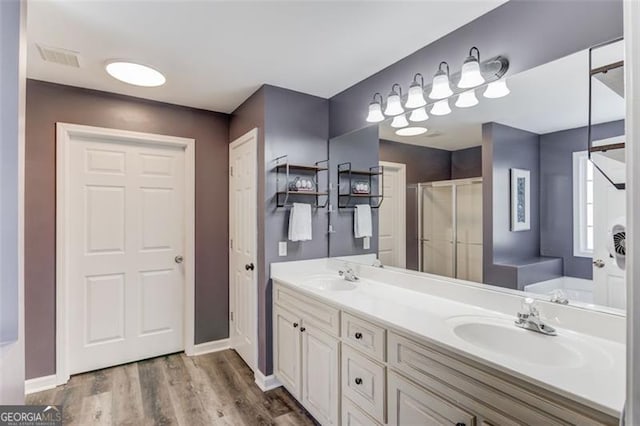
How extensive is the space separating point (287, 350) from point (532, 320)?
1567 millimetres

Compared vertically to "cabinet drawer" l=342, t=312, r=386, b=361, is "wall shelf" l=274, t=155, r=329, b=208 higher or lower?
higher

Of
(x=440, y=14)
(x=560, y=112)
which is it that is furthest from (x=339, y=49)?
(x=560, y=112)

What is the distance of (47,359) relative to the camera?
8.17ft

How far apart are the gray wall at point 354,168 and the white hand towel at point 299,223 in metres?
0.28

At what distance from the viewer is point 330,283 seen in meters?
2.46

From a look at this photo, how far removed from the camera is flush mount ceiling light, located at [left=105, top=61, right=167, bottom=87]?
2.22 metres

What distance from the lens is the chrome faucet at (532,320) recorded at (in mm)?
1334

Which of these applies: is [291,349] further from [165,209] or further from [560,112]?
[560,112]

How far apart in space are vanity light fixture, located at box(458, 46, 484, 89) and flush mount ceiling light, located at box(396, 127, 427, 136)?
1.43ft

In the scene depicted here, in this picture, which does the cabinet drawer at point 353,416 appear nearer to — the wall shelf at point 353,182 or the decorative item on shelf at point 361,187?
the wall shelf at point 353,182

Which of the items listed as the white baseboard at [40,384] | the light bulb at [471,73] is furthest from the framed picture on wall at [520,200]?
the white baseboard at [40,384]

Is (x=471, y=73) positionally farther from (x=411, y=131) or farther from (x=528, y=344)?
(x=528, y=344)

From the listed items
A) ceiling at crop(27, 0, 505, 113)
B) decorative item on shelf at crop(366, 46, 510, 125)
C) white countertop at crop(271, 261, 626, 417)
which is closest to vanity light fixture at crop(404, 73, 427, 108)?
decorative item on shelf at crop(366, 46, 510, 125)

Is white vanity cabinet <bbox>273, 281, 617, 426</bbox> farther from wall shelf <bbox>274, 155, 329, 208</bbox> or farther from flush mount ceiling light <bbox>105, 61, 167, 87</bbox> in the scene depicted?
flush mount ceiling light <bbox>105, 61, 167, 87</bbox>
